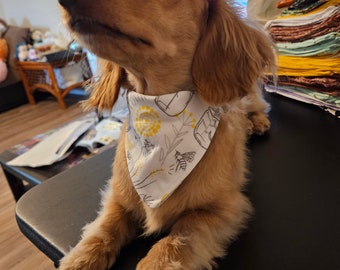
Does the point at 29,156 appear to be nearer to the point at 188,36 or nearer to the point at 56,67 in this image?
the point at 188,36

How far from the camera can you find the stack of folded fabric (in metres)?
1.16

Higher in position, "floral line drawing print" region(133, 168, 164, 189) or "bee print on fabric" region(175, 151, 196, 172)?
"bee print on fabric" region(175, 151, 196, 172)

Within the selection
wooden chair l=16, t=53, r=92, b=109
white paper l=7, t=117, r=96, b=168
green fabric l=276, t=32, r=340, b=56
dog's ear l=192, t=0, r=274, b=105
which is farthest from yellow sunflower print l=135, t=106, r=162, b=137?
wooden chair l=16, t=53, r=92, b=109

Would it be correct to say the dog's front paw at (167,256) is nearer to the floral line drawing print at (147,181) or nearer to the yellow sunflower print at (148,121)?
the floral line drawing print at (147,181)

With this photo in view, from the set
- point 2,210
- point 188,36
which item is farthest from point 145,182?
point 2,210

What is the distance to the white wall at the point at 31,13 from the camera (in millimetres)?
4625

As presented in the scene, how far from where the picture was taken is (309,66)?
1.26 metres

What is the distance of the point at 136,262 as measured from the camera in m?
0.74

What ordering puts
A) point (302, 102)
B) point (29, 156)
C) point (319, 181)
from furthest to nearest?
point (29, 156)
point (302, 102)
point (319, 181)

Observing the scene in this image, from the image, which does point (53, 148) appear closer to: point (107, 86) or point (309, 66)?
point (107, 86)

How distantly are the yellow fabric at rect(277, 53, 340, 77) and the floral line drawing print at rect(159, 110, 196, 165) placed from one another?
23.1 inches

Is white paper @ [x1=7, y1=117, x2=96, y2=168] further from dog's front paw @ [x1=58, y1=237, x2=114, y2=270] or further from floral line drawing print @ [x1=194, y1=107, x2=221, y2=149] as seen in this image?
floral line drawing print @ [x1=194, y1=107, x2=221, y2=149]

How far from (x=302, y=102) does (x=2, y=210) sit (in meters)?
2.02

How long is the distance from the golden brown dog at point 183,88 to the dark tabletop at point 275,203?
0.17ft
